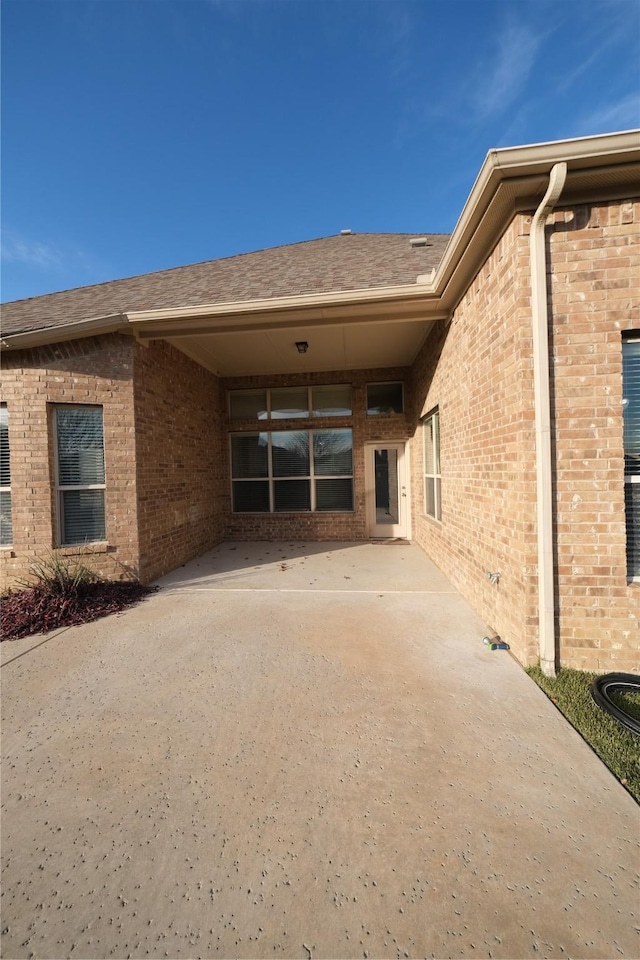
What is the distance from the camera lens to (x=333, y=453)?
315 inches

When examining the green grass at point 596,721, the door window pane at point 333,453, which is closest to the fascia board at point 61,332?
the door window pane at point 333,453

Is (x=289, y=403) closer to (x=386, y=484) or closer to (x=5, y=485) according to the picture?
(x=386, y=484)

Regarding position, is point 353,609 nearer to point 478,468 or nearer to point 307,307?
point 478,468

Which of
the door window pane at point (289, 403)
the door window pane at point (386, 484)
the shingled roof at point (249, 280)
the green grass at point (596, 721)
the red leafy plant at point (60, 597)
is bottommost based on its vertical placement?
the green grass at point (596, 721)

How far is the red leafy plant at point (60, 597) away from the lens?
391 centimetres

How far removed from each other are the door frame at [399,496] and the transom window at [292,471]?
0.39 metres

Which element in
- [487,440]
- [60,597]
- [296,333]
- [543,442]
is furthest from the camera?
[296,333]

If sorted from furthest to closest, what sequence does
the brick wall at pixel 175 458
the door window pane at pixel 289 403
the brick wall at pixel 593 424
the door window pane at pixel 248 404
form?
1. the door window pane at pixel 248 404
2. the door window pane at pixel 289 403
3. the brick wall at pixel 175 458
4. the brick wall at pixel 593 424

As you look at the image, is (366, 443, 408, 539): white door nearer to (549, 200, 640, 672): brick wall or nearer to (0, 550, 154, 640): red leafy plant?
(0, 550, 154, 640): red leafy plant

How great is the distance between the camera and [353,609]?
160 inches

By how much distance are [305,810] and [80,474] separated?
16.3 feet

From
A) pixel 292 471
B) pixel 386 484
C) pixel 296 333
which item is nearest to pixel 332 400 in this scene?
pixel 292 471

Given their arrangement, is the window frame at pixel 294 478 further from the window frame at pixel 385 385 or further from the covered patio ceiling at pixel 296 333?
the covered patio ceiling at pixel 296 333

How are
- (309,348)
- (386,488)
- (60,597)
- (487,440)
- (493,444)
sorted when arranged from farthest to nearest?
(386,488) < (309,348) < (60,597) < (487,440) < (493,444)
